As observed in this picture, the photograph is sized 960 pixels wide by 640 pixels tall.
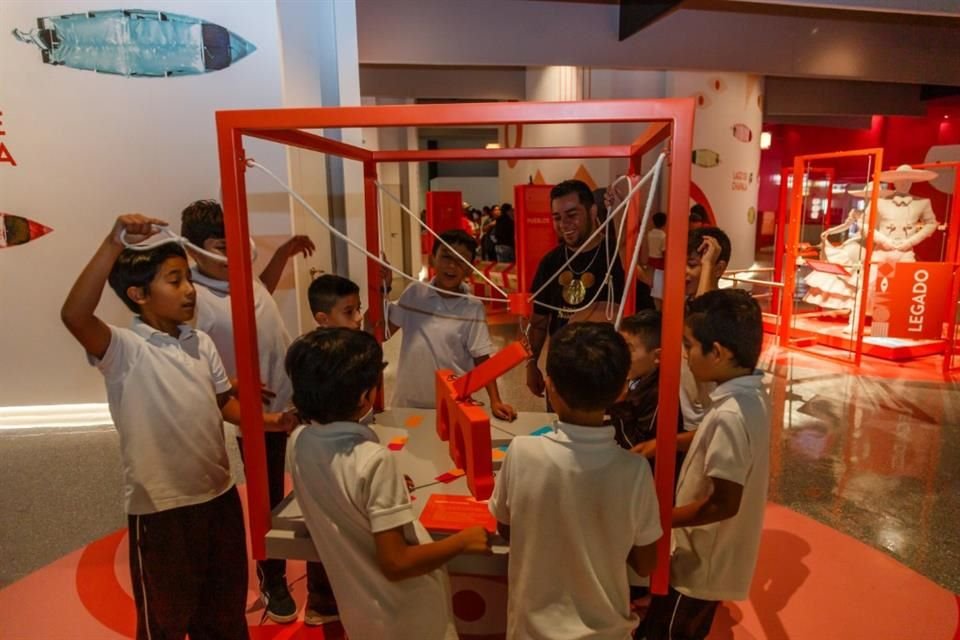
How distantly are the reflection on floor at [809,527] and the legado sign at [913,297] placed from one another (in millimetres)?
1252

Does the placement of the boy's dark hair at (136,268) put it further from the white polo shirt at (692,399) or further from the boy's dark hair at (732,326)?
the white polo shirt at (692,399)

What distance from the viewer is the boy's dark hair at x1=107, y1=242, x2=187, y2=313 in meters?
1.65

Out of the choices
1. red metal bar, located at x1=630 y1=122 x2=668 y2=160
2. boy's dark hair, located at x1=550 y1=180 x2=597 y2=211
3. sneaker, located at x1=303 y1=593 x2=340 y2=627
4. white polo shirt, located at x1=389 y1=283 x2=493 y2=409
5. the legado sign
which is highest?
red metal bar, located at x1=630 y1=122 x2=668 y2=160

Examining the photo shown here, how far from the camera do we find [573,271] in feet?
9.42

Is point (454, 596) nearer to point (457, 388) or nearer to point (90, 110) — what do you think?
point (457, 388)

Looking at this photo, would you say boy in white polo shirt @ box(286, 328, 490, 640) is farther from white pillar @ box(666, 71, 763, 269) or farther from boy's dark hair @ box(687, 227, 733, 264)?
white pillar @ box(666, 71, 763, 269)

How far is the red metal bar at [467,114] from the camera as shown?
133 centimetres

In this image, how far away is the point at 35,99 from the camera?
4.10 metres

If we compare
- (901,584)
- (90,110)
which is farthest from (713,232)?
(90,110)

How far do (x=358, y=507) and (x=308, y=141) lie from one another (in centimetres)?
122

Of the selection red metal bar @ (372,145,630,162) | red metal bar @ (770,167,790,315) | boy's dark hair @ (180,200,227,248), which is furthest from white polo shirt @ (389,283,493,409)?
red metal bar @ (770,167,790,315)

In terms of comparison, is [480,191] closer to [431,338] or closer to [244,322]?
[431,338]

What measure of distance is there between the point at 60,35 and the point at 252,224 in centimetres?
171

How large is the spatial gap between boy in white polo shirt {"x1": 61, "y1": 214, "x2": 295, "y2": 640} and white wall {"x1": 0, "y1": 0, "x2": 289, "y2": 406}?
238 centimetres
